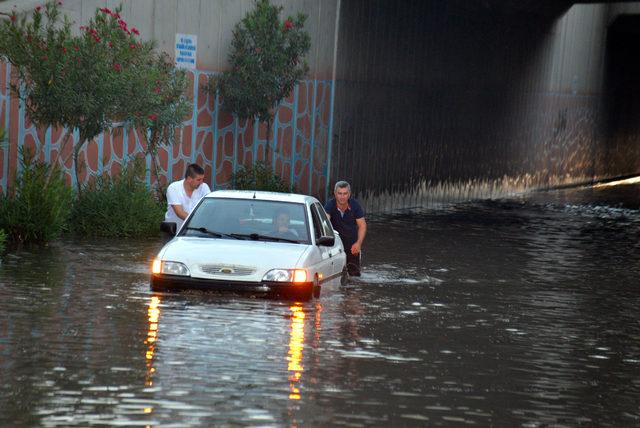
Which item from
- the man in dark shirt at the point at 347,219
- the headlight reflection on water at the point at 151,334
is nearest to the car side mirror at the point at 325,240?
the headlight reflection on water at the point at 151,334

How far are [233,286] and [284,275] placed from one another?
523 millimetres

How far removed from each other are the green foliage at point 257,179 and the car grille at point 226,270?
43.6 feet

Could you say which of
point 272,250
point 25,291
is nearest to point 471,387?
point 272,250

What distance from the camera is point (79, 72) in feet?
65.0

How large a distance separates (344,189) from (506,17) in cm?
2489

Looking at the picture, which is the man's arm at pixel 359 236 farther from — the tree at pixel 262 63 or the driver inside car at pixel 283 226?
the tree at pixel 262 63

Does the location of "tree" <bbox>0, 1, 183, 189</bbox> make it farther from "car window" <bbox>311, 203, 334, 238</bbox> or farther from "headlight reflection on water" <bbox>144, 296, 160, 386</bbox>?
"headlight reflection on water" <bbox>144, 296, 160, 386</bbox>

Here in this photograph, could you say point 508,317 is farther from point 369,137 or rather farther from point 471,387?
point 369,137

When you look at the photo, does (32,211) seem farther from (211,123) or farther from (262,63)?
(262,63)

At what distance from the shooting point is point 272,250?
47.7 feet

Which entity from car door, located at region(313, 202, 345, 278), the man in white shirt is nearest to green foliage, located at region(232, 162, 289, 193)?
the man in white shirt

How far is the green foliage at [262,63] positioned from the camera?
87.4 ft

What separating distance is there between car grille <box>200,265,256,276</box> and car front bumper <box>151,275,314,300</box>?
0.27 feet

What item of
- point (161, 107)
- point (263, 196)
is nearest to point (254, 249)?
point (263, 196)
